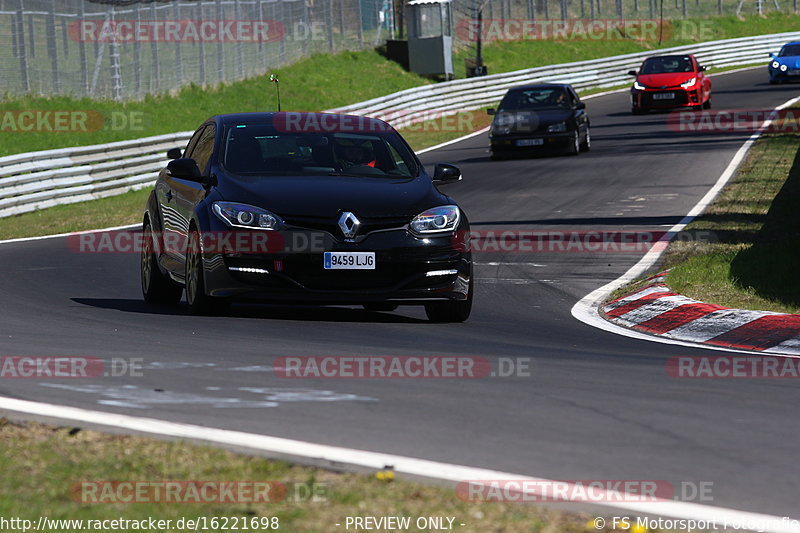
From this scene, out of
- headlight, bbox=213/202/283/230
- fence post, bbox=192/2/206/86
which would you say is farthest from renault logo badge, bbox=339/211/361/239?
fence post, bbox=192/2/206/86

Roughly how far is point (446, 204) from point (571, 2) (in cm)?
5300

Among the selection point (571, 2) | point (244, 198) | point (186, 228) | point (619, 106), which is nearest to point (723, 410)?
point (244, 198)

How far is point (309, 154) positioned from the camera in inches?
424

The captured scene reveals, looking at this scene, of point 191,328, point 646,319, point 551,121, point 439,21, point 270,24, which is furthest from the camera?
point 439,21

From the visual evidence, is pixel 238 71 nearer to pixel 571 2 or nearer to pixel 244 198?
pixel 571 2

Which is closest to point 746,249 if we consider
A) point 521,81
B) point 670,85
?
point 670,85

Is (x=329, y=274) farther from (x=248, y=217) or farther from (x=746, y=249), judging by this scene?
(x=746, y=249)

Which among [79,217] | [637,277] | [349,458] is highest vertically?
[349,458]

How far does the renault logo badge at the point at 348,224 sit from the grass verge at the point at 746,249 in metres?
3.44

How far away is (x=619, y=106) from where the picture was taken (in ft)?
137

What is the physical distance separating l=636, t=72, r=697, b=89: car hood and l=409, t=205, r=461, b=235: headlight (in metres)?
27.8

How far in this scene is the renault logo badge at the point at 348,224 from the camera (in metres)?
9.70

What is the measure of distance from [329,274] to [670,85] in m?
28.7

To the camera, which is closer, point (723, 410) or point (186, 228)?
point (723, 410)
